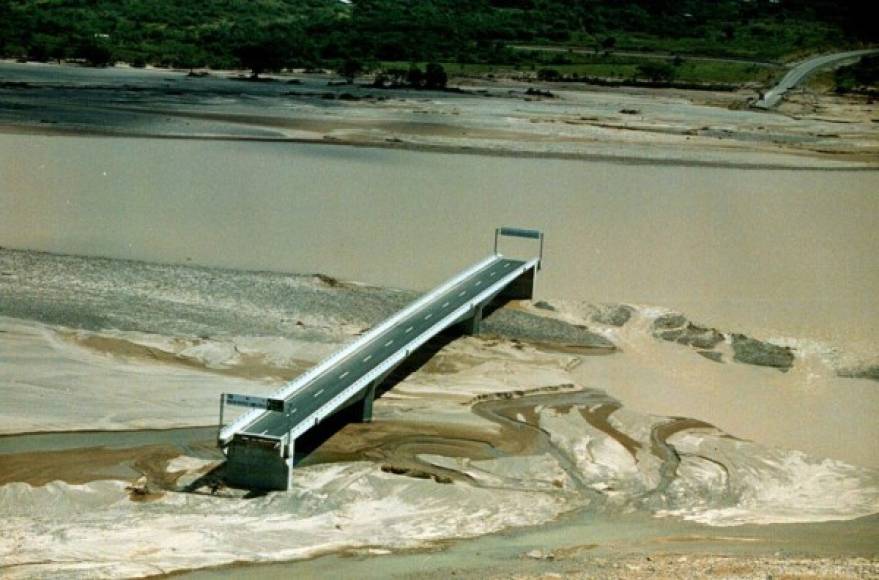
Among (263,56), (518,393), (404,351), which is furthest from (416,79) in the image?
(404,351)

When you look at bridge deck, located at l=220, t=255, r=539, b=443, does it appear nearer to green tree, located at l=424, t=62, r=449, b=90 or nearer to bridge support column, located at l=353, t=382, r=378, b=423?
bridge support column, located at l=353, t=382, r=378, b=423

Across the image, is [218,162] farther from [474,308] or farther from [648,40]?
[648,40]

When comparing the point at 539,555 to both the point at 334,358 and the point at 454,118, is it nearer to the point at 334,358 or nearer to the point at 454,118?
the point at 334,358

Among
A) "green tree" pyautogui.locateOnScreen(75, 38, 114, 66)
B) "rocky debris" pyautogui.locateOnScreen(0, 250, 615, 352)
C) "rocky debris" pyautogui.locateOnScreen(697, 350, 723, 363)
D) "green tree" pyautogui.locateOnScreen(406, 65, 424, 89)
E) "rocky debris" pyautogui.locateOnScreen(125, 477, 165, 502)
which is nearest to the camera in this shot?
"rocky debris" pyautogui.locateOnScreen(125, 477, 165, 502)

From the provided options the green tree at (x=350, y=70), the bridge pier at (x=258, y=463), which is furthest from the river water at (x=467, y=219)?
the green tree at (x=350, y=70)

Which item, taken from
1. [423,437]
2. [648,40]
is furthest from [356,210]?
[648,40]

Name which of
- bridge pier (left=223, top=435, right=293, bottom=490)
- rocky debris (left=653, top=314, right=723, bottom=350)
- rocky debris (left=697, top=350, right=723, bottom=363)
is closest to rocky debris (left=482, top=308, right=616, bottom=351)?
rocky debris (left=653, top=314, right=723, bottom=350)
